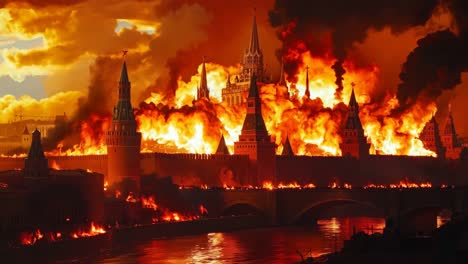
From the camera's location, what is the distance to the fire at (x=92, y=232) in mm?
154250

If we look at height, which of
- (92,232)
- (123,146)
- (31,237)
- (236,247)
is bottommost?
(236,247)

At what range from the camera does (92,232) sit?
516 feet

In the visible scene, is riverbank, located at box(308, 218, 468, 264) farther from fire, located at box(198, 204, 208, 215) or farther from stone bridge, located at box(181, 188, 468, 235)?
fire, located at box(198, 204, 208, 215)

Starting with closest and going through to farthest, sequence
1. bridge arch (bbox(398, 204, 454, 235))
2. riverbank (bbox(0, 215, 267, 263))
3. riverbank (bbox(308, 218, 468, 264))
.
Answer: riverbank (bbox(308, 218, 468, 264)), riverbank (bbox(0, 215, 267, 263)), bridge arch (bbox(398, 204, 454, 235))

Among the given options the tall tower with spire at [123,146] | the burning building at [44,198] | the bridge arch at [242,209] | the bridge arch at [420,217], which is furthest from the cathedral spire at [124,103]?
the bridge arch at [420,217]

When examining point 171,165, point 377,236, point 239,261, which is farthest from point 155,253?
point 171,165

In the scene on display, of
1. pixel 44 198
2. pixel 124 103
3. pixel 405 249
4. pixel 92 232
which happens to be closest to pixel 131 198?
pixel 124 103

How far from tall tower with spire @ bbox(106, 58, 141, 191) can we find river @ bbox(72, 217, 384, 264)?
15103 mm

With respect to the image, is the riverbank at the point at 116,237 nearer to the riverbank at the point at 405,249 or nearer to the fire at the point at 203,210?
the fire at the point at 203,210

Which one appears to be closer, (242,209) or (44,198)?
(44,198)

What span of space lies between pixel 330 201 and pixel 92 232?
39922 millimetres

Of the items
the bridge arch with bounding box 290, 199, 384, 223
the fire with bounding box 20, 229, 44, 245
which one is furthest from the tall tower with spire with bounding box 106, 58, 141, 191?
the fire with bounding box 20, 229, 44, 245

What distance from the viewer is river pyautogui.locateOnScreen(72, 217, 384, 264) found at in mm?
146500

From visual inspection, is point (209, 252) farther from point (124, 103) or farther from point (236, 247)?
point (124, 103)
